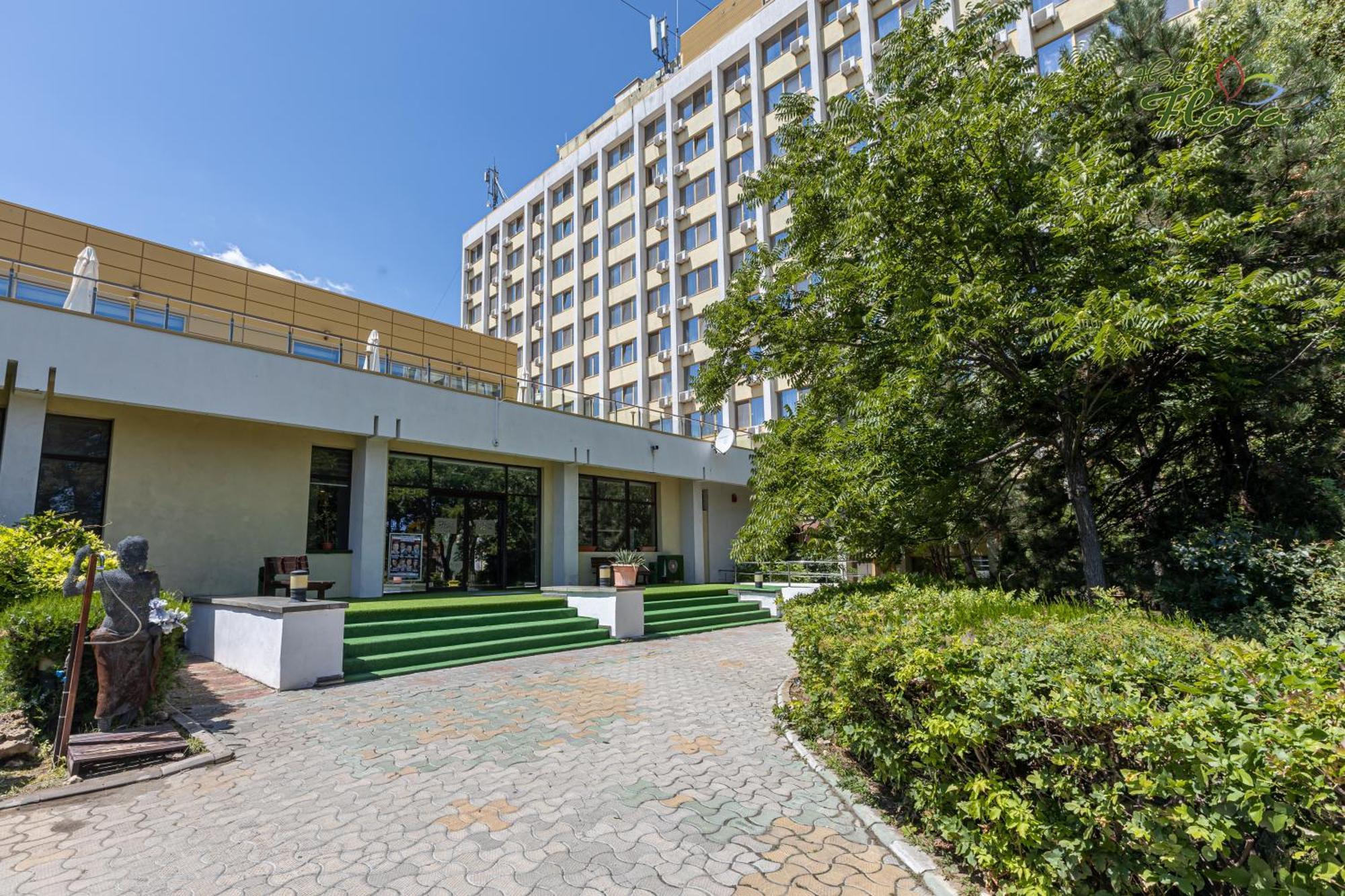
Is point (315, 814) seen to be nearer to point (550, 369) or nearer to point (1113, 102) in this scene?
point (1113, 102)

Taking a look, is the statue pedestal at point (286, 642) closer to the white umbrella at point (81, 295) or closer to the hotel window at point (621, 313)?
the white umbrella at point (81, 295)

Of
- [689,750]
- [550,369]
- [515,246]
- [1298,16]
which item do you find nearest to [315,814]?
[689,750]

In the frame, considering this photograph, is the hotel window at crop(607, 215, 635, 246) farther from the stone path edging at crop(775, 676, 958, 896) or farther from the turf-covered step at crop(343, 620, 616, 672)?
the stone path edging at crop(775, 676, 958, 896)

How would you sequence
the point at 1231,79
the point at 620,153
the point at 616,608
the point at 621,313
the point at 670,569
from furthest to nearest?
the point at 620,153
the point at 621,313
the point at 670,569
the point at 616,608
the point at 1231,79

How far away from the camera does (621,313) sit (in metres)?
33.6

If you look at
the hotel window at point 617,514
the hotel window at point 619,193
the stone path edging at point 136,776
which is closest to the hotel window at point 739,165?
the hotel window at point 619,193

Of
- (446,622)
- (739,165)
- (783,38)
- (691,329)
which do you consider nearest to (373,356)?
(446,622)

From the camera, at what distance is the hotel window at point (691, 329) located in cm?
2955

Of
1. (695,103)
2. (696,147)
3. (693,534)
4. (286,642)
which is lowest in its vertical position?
(286,642)

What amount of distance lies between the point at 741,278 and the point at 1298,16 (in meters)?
8.06

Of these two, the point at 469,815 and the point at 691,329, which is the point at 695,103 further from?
the point at 469,815

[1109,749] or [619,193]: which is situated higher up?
[619,193]

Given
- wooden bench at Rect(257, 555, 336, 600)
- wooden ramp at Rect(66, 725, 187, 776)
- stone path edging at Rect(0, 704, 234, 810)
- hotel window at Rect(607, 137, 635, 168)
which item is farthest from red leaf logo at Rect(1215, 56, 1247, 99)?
hotel window at Rect(607, 137, 635, 168)

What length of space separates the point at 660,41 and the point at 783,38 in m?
11.4
